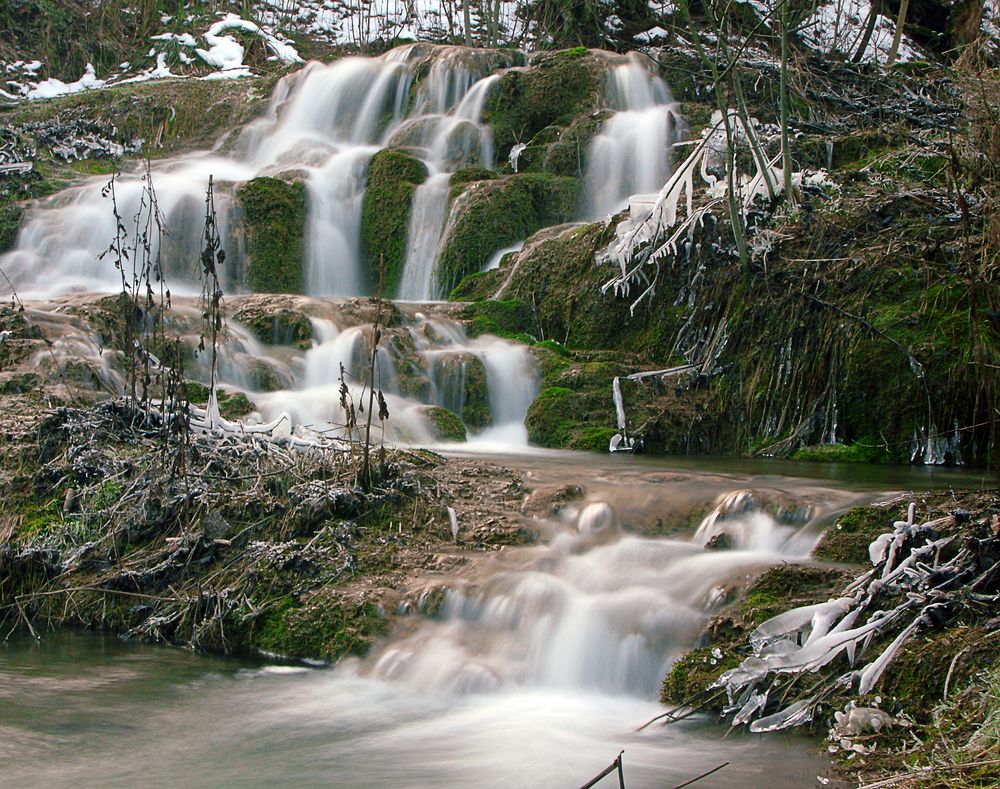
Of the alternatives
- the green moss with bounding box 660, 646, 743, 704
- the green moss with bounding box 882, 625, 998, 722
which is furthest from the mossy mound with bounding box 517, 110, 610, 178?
the green moss with bounding box 882, 625, 998, 722

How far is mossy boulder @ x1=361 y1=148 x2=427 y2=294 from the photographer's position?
15.9 metres

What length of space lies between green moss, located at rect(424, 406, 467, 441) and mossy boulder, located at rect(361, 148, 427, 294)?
5.87m

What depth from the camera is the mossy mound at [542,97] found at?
18094 millimetres

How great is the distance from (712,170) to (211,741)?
1051cm

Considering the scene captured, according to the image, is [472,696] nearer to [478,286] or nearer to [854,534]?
[854,534]

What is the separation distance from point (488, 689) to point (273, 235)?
1163 centimetres

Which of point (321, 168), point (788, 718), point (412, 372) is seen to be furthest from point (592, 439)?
point (321, 168)

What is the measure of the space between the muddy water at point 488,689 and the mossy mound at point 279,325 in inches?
213

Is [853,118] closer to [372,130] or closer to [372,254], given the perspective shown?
[372,254]

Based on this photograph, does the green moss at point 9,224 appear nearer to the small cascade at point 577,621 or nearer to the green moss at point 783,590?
the small cascade at point 577,621

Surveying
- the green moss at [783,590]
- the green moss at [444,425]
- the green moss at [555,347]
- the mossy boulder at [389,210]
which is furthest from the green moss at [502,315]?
the green moss at [783,590]

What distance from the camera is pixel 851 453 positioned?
909 centimetres

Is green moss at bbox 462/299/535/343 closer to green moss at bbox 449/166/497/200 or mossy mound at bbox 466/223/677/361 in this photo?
mossy mound at bbox 466/223/677/361

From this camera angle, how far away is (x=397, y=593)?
5.83 metres
